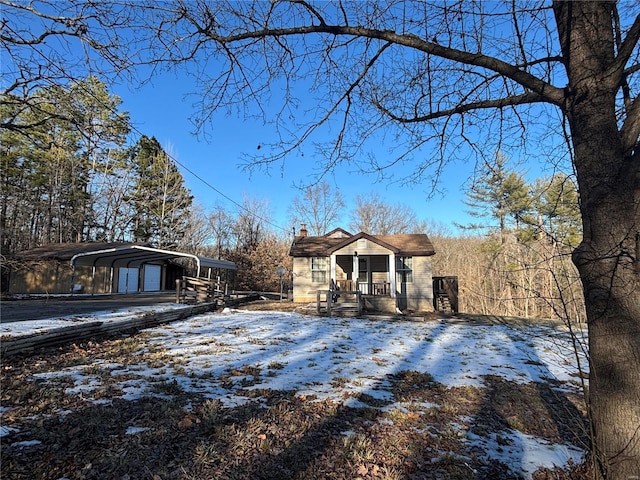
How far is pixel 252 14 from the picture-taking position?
2971mm

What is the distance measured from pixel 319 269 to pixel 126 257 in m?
12.0

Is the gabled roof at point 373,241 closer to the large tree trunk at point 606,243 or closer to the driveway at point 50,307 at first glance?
the driveway at point 50,307

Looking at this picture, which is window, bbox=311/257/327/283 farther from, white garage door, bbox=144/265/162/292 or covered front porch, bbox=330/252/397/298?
white garage door, bbox=144/265/162/292

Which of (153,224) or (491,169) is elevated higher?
(153,224)

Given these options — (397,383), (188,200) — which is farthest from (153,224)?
(397,383)

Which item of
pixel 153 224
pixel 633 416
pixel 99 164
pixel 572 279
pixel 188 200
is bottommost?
pixel 633 416

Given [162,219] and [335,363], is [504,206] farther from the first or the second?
[162,219]

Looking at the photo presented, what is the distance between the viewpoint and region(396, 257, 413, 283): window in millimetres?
18250

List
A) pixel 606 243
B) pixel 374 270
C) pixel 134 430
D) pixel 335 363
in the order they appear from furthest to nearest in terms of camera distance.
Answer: pixel 374 270, pixel 335 363, pixel 134 430, pixel 606 243

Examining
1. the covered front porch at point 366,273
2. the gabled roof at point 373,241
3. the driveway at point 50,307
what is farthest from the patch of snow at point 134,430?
the gabled roof at point 373,241

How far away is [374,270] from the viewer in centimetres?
1975

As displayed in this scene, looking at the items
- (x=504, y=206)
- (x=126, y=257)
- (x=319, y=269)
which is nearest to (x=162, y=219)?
(x=126, y=257)

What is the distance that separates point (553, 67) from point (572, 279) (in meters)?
1.76

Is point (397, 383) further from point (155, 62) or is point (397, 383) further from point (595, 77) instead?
point (155, 62)
